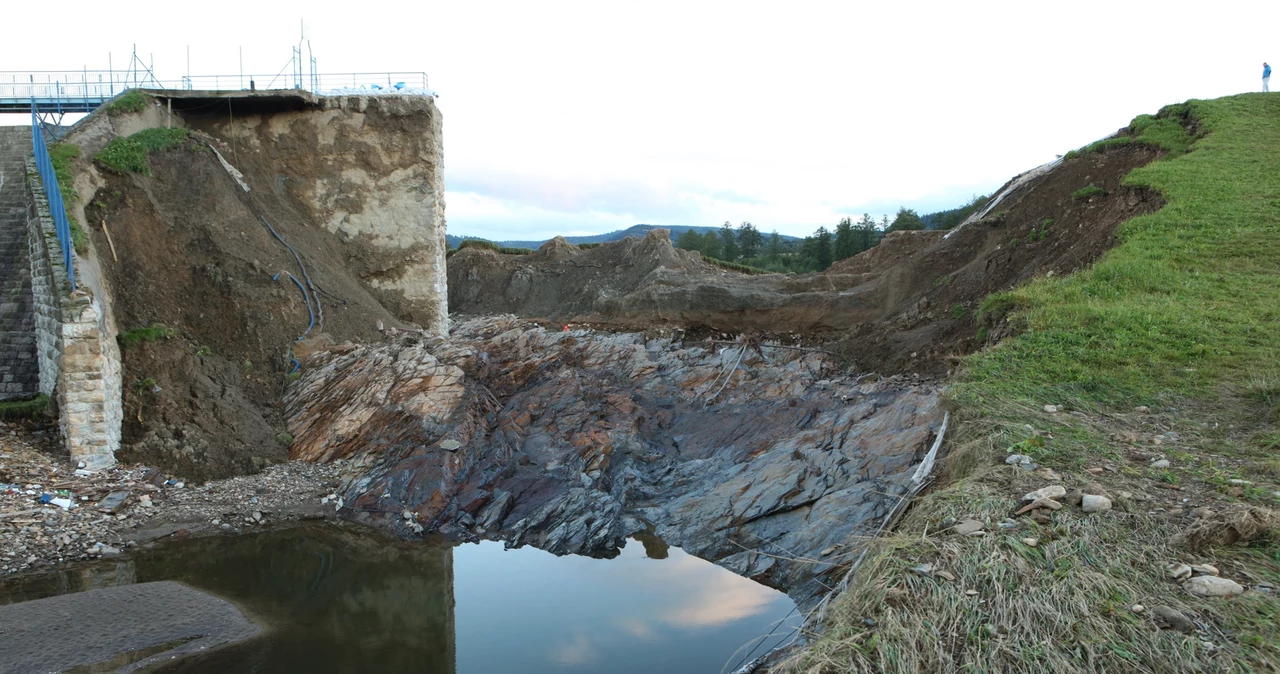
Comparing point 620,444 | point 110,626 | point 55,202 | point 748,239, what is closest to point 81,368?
point 55,202

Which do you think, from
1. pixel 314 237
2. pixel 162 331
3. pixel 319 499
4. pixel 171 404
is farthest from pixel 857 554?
pixel 314 237

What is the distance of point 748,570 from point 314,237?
13.6 meters

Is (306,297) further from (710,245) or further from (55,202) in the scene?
(710,245)

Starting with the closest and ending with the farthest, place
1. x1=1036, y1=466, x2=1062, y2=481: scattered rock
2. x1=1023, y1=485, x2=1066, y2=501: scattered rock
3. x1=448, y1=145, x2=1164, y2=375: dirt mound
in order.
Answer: x1=1023, y1=485, x2=1066, y2=501: scattered rock → x1=1036, y1=466, x2=1062, y2=481: scattered rock → x1=448, y1=145, x2=1164, y2=375: dirt mound

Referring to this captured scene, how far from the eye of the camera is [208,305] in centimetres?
1494

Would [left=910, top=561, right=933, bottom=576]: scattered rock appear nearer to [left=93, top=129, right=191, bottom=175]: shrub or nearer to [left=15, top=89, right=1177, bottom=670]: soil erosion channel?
[left=15, top=89, right=1177, bottom=670]: soil erosion channel

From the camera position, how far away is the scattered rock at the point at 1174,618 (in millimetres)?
5043

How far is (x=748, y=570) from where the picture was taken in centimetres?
1002

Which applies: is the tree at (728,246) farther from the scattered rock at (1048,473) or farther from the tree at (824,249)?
the scattered rock at (1048,473)

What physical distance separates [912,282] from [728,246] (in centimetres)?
3693

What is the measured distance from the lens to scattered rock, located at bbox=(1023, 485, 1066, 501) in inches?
258

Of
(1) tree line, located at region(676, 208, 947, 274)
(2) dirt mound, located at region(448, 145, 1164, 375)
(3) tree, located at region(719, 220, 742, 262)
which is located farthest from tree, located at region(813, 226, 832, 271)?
(2) dirt mound, located at region(448, 145, 1164, 375)

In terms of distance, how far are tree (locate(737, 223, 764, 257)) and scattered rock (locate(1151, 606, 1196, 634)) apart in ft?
176

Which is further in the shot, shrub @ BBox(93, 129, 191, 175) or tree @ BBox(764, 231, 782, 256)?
tree @ BBox(764, 231, 782, 256)
